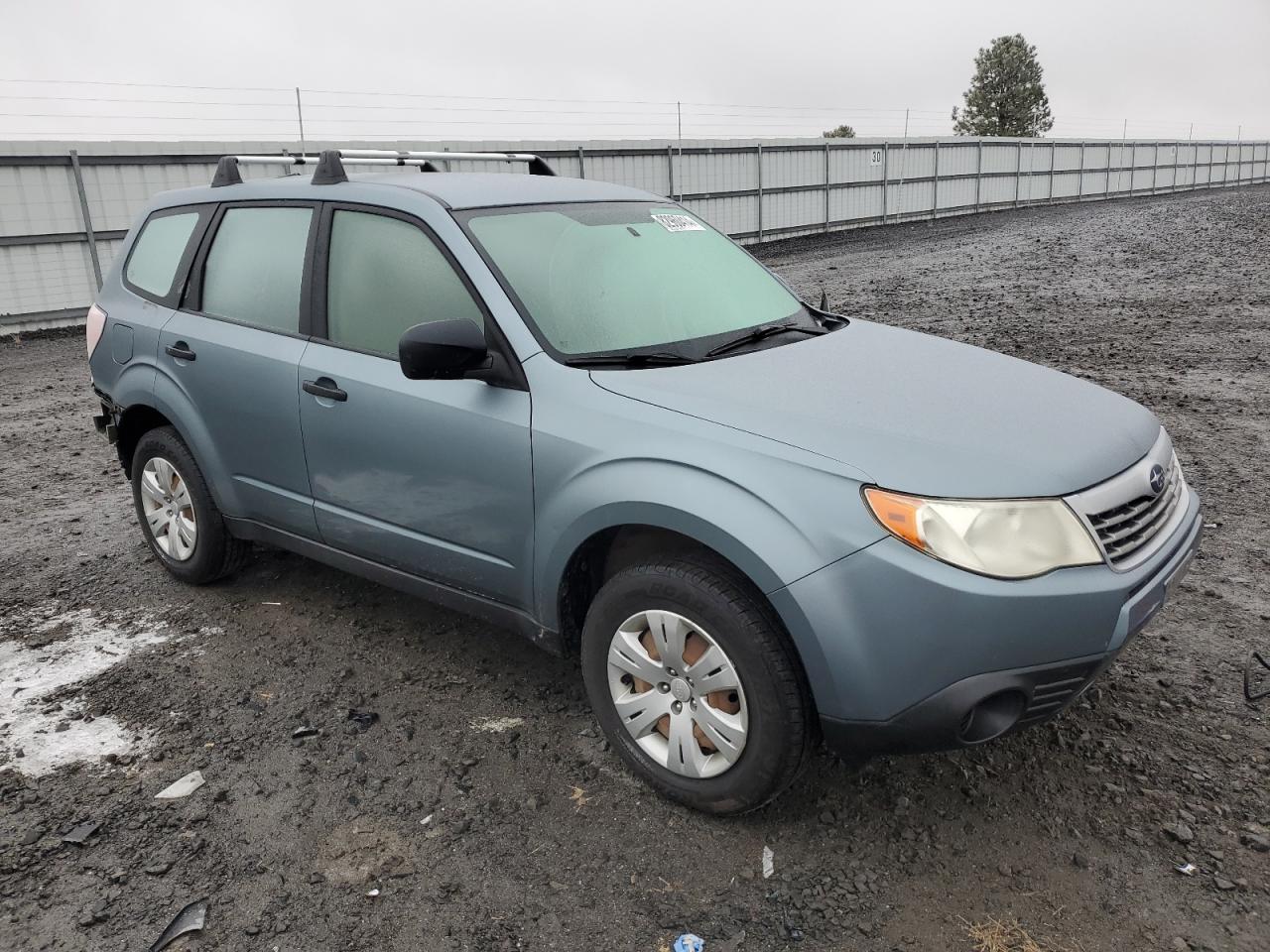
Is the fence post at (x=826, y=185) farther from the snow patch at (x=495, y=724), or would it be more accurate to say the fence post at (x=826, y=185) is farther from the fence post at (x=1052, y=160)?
the snow patch at (x=495, y=724)

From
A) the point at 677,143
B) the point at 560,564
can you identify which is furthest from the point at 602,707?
the point at 677,143

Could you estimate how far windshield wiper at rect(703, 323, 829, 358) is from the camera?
3.39 metres

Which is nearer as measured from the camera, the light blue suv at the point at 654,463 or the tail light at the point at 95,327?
the light blue suv at the point at 654,463

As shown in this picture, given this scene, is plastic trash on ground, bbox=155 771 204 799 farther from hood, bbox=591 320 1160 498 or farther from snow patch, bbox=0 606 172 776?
hood, bbox=591 320 1160 498

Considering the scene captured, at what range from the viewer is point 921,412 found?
113 inches

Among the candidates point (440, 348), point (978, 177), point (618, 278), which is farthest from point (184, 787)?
point (978, 177)

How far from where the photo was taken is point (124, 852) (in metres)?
2.90

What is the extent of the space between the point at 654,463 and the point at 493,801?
3.86ft

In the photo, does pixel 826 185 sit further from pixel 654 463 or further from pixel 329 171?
pixel 654 463

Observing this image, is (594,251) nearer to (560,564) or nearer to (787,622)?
(560,564)

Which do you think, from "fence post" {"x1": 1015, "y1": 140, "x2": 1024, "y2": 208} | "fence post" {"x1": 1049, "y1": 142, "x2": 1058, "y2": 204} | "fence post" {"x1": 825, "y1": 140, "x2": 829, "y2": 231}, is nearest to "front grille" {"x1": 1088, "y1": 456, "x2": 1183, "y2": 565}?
"fence post" {"x1": 825, "y1": 140, "x2": 829, "y2": 231}

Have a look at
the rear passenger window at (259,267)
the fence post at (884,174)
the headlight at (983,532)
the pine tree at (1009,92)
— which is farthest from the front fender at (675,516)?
the pine tree at (1009,92)

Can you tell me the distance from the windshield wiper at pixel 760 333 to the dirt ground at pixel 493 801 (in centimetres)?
137

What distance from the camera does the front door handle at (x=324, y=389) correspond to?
3637mm
